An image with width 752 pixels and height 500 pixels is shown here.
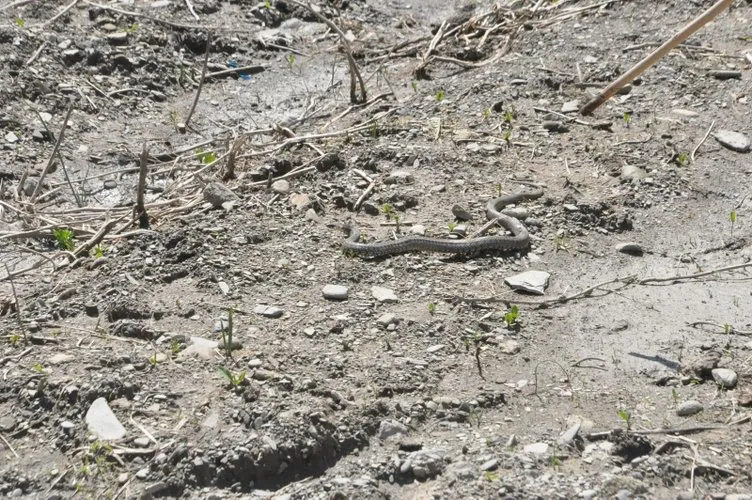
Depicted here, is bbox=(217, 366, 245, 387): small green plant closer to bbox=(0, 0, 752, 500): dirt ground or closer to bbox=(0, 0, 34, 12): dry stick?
bbox=(0, 0, 752, 500): dirt ground

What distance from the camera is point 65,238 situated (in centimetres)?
806

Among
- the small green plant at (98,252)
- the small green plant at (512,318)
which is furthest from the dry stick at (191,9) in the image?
the small green plant at (512,318)

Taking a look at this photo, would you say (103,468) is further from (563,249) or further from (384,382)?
(563,249)

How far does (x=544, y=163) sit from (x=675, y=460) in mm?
A: 4088

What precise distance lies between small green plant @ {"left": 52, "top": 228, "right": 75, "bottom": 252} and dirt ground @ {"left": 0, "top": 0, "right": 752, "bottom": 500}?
0.03 metres

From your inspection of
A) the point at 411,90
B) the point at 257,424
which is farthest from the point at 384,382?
the point at 411,90

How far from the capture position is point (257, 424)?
19.4 ft

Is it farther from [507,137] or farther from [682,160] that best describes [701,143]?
[507,137]

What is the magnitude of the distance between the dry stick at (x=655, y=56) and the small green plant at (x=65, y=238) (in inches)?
188

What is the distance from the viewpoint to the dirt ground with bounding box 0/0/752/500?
19.0 feet

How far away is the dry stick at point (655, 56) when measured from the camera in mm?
8761

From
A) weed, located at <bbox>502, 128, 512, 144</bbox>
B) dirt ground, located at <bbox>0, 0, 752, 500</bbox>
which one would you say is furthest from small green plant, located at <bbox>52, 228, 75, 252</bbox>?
weed, located at <bbox>502, 128, 512, 144</bbox>

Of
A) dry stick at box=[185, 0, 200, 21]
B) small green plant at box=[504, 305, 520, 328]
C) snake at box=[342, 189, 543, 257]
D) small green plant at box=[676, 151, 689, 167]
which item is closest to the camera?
small green plant at box=[504, 305, 520, 328]

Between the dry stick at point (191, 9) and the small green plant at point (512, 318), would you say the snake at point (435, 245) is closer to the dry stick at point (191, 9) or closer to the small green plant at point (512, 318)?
the small green plant at point (512, 318)
